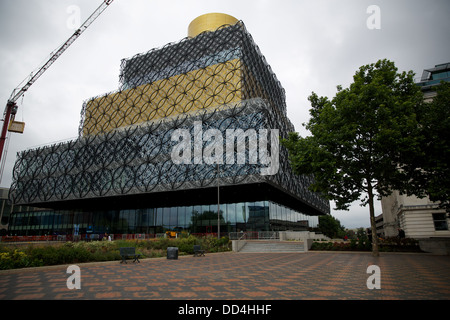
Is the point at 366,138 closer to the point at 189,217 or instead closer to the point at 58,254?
the point at 58,254

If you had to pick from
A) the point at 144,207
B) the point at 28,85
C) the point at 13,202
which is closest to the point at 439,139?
the point at 144,207

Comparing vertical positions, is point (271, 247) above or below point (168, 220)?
below

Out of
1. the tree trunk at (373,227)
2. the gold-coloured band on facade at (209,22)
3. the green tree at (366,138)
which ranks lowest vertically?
the tree trunk at (373,227)

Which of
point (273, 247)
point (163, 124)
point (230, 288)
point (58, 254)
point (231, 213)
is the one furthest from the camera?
point (163, 124)

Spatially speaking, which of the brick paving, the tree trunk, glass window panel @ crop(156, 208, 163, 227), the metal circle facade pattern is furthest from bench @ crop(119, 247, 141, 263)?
glass window panel @ crop(156, 208, 163, 227)

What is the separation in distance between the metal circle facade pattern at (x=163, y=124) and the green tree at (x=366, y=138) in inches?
553

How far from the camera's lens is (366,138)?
796 inches

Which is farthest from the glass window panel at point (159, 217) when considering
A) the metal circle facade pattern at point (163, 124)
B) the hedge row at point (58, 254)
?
the hedge row at point (58, 254)

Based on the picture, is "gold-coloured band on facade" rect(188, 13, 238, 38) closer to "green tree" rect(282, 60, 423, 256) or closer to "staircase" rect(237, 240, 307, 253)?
"green tree" rect(282, 60, 423, 256)

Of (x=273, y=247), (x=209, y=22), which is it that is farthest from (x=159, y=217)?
(x=209, y=22)

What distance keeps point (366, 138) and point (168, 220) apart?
37.6 metres

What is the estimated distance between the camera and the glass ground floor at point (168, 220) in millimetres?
42906

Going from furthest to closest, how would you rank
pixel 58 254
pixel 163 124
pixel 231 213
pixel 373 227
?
pixel 163 124
pixel 231 213
pixel 373 227
pixel 58 254

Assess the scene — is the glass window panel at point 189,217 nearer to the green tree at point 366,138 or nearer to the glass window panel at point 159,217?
the glass window panel at point 159,217
